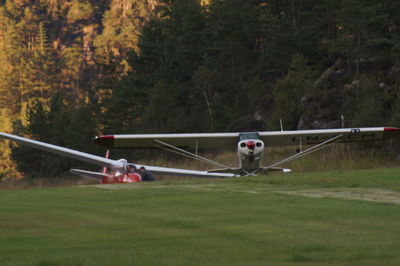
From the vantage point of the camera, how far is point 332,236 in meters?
8.03

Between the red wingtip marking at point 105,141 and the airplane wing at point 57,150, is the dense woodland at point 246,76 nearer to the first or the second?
the airplane wing at point 57,150

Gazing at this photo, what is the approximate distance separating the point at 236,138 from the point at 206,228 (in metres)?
18.2

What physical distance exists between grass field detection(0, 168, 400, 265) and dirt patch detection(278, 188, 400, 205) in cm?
2

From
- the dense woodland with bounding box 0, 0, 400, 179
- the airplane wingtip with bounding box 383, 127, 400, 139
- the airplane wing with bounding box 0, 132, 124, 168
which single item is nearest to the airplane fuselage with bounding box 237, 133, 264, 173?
the airplane wing with bounding box 0, 132, 124, 168

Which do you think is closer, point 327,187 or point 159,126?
point 327,187

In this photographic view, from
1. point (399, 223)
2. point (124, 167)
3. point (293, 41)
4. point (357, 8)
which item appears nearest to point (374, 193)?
point (399, 223)

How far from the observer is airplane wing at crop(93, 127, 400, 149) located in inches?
1034

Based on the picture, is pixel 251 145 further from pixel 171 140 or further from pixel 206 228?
pixel 206 228

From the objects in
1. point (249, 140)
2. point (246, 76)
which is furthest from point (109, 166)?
point (246, 76)

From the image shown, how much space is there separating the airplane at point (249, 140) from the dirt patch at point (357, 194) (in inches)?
425

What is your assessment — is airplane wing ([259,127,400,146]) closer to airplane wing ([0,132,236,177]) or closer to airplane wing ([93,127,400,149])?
airplane wing ([93,127,400,149])

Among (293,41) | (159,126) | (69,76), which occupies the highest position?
(69,76)

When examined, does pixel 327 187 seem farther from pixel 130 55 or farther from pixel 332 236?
pixel 130 55

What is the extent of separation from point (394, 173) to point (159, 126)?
44.8 metres
